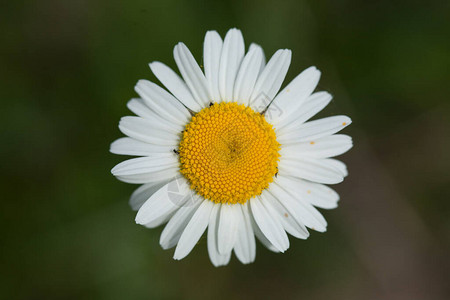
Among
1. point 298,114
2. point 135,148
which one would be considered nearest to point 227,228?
point 135,148

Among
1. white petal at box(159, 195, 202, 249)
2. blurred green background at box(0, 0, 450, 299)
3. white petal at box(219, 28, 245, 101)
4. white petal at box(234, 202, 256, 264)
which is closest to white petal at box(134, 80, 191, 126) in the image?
white petal at box(219, 28, 245, 101)

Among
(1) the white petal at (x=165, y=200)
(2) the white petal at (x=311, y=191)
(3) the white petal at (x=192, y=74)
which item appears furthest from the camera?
(2) the white petal at (x=311, y=191)

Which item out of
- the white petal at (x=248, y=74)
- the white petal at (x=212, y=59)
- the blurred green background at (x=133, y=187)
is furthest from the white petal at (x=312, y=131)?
the blurred green background at (x=133, y=187)

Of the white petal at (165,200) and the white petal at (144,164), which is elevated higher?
the white petal at (144,164)

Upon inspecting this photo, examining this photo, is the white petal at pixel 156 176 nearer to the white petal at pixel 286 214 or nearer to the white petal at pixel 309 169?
the white petal at pixel 286 214

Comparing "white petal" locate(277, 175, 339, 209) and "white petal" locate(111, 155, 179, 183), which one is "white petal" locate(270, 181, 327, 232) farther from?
"white petal" locate(111, 155, 179, 183)

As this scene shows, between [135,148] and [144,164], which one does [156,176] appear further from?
[135,148]
